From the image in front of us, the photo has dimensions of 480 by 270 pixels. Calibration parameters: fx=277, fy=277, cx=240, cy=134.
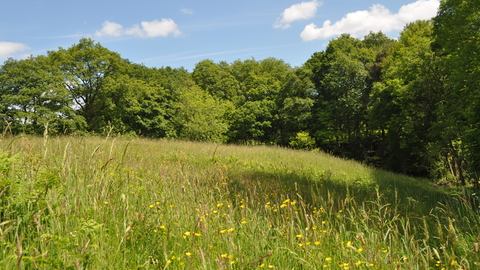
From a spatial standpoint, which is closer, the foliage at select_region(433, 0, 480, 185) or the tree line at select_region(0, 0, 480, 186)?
the foliage at select_region(433, 0, 480, 185)

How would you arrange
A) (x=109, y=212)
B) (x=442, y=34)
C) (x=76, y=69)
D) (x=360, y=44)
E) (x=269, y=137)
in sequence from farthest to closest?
(x=269, y=137) → (x=360, y=44) → (x=76, y=69) → (x=442, y=34) → (x=109, y=212)

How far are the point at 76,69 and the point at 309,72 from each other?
2501 cm

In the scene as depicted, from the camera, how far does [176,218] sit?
266 cm

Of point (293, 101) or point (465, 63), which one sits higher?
point (465, 63)

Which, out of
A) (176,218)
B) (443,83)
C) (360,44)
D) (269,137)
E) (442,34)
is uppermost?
(360,44)

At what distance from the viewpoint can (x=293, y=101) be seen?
3048 centimetres

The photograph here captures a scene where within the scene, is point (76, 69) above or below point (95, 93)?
above

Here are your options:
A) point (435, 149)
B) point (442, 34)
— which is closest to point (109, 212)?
point (442, 34)

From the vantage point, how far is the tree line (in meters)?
18.5

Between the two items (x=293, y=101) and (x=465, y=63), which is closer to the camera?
(x=465, y=63)

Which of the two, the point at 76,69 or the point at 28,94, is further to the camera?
the point at 76,69

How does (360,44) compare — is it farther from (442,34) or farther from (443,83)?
(442,34)

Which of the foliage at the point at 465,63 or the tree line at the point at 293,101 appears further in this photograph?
the tree line at the point at 293,101

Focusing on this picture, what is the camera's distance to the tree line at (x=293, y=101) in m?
18.5
